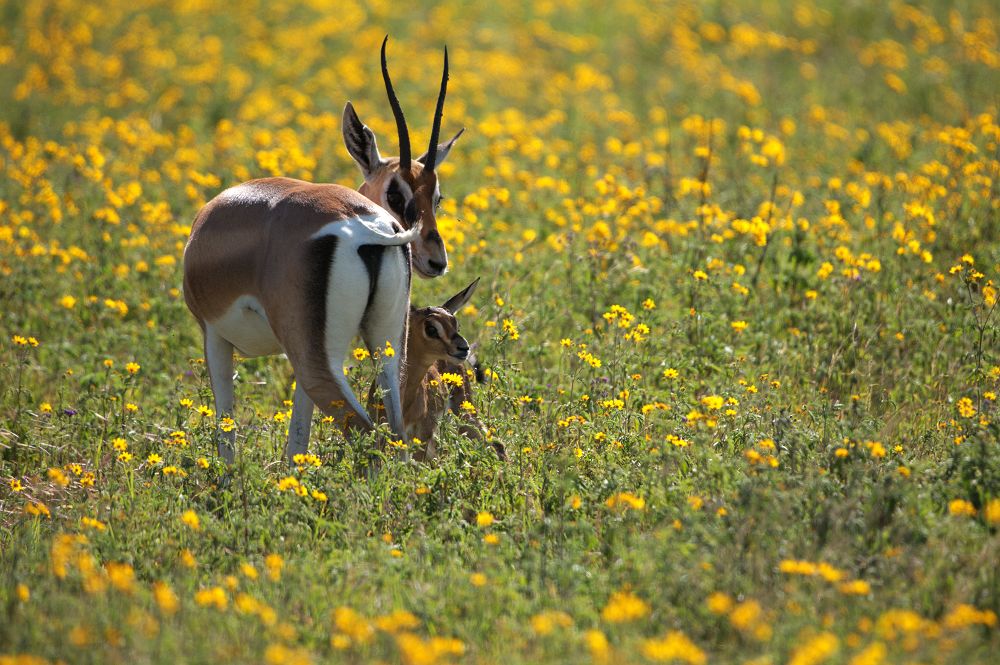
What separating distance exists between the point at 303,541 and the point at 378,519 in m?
0.34

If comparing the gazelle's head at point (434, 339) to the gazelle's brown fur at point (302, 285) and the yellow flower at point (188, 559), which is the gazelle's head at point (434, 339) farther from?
the yellow flower at point (188, 559)

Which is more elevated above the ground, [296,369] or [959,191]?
[959,191]

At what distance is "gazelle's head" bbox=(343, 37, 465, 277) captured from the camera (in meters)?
6.65

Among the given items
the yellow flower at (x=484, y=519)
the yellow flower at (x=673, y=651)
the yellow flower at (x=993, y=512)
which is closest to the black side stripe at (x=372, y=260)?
the yellow flower at (x=484, y=519)

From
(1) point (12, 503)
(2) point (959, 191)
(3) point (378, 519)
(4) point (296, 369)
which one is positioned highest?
(2) point (959, 191)

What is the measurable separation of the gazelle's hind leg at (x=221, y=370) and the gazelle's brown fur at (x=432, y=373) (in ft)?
2.49

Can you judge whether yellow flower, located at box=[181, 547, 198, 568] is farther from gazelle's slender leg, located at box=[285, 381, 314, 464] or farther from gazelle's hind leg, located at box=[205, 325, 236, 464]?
gazelle's hind leg, located at box=[205, 325, 236, 464]

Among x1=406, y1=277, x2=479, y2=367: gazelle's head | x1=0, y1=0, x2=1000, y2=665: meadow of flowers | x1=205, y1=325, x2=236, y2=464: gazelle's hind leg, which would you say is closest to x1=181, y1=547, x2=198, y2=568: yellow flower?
x1=0, y1=0, x2=1000, y2=665: meadow of flowers

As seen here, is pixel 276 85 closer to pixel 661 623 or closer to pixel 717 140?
pixel 717 140

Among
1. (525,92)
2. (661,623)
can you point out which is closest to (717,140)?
(525,92)

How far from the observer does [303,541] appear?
5168mm

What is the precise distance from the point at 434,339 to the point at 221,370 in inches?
44.5

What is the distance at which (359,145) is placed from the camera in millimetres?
7301

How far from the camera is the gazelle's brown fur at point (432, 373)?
6547 mm
